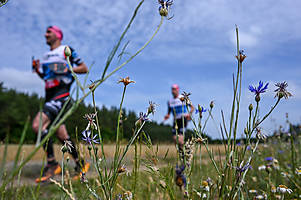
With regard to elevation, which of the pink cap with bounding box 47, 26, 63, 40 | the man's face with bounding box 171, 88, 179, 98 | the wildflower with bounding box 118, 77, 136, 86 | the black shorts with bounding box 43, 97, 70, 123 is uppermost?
the pink cap with bounding box 47, 26, 63, 40

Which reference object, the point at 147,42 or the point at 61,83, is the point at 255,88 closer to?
the point at 147,42

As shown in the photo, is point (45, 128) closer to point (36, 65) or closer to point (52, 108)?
point (52, 108)

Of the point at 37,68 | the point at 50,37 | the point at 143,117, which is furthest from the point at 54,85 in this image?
the point at 143,117

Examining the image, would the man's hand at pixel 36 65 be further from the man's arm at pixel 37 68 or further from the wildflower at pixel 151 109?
the wildflower at pixel 151 109

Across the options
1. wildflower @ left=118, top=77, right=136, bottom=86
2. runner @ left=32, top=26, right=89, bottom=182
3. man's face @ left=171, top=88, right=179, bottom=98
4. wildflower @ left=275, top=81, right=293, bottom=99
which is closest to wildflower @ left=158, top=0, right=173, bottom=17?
wildflower @ left=118, top=77, right=136, bottom=86

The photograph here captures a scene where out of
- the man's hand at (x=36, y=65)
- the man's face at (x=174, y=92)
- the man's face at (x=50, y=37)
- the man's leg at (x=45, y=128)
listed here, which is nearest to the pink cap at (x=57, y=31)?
the man's face at (x=50, y=37)

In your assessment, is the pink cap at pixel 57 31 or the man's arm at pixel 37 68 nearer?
the man's arm at pixel 37 68

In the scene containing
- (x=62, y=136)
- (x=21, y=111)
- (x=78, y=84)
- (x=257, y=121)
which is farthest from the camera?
(x=21, y=111)

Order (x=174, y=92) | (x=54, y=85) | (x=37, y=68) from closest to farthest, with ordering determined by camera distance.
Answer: (x=54, y=85) < (x=37, y=68) < (x=174, y=92)

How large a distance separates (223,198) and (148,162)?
29 centimetres

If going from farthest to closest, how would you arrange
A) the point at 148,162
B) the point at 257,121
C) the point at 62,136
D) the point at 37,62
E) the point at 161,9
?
the point at 37,62, the point at 62,136, the point at 148,162, the point at 257,121, the point at 161,9

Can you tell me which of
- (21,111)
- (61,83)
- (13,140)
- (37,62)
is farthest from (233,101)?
(21,111)

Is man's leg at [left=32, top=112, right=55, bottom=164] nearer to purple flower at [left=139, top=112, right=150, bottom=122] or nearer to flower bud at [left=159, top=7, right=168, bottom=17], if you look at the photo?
purple flower at [left=139, top=112, right=150, bottom=122]

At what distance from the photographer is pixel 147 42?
20.5 inches
